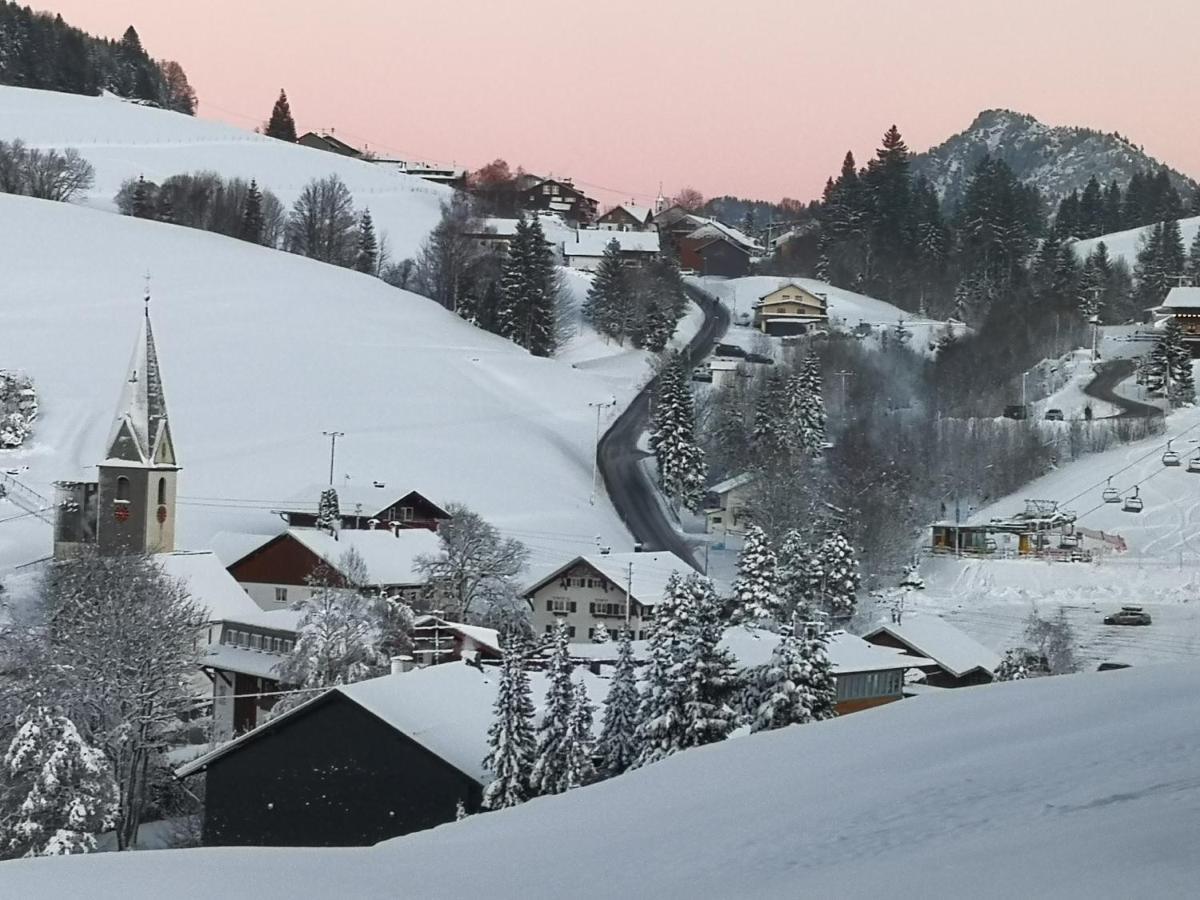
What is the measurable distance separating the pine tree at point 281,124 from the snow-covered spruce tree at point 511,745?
103 meters

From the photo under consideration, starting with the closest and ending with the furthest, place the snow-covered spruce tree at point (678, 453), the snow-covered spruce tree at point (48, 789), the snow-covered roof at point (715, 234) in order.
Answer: the snow-covered spruce tree at point (48, 789)
the snow-covered spruce tree at point (678, 453)
the snow-covered roof at point (715, 234)

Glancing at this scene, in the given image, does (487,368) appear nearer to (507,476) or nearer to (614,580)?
(507,476)

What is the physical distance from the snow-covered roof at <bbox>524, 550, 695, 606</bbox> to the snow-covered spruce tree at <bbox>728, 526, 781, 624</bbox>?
1743 mm

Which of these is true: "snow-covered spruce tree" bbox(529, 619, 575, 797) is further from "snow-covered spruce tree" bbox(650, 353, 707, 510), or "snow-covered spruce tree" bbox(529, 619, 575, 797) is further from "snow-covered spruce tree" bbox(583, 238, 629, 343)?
"snow-covered spruce tree" bbox(583, 238, 629, 343)

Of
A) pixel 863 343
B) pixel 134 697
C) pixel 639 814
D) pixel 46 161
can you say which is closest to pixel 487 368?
pixel 863 343

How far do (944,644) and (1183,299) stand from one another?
128 ft

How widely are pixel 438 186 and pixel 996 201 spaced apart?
33.0 metres

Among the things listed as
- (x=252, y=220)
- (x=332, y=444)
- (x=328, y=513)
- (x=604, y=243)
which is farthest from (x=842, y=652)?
(x=604, y=243)

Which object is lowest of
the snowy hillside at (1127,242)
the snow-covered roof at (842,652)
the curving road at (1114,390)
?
Answer: the snow-covered roof at (842,652)

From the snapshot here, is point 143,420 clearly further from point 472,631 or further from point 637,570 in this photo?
point 472,631

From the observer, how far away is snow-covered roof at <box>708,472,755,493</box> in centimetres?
5350

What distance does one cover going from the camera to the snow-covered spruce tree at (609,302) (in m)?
74.5

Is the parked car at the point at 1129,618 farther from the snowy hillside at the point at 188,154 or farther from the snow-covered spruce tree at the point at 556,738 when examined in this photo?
the snowy hillside at the point at 188,154

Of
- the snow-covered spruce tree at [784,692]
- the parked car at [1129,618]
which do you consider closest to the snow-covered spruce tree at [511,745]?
the snow-covered spruce tree at [784,692]
